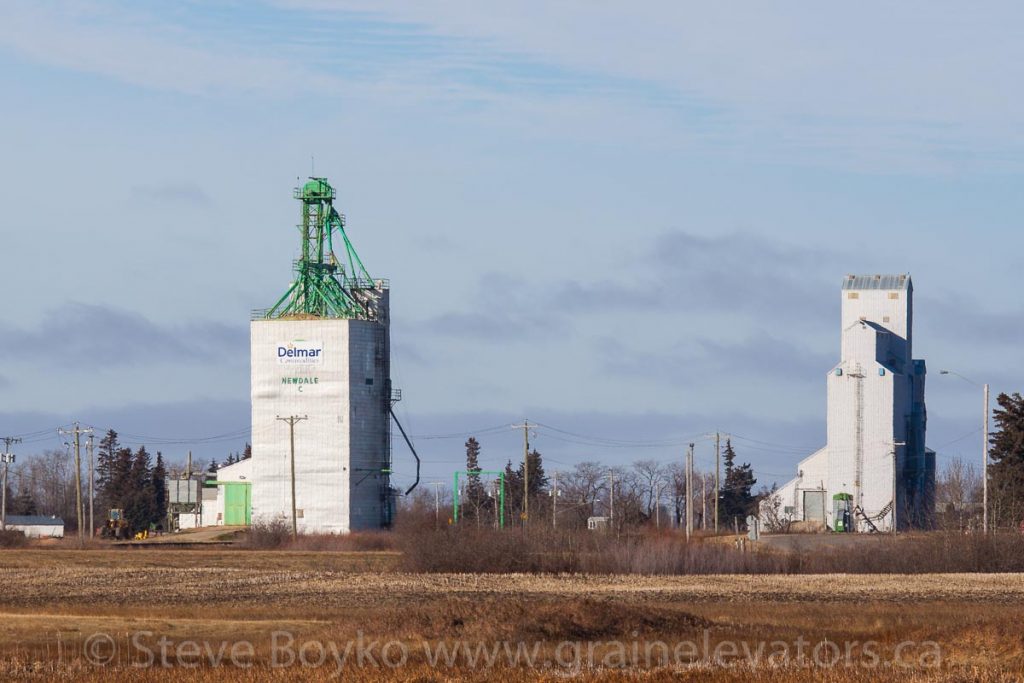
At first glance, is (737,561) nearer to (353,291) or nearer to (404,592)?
(404,592)

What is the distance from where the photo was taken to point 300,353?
347 feet

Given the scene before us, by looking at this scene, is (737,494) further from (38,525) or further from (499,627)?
(499,627)

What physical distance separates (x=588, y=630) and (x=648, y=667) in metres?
7.77

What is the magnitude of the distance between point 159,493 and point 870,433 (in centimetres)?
7788

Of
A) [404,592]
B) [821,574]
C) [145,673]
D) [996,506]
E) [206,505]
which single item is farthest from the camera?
[206,505]

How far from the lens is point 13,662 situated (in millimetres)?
28766

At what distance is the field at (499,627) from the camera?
91.7 feet

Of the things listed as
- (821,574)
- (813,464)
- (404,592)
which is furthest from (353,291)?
(404,592)

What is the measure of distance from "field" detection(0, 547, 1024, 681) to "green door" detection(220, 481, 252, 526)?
55.0 m

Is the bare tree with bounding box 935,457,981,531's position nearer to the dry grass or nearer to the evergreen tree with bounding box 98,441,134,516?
the dry grass

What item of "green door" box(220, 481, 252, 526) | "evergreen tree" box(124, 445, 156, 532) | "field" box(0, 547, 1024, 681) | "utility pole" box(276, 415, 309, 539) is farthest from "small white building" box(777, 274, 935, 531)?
"evergreen tree" box(124, 445, 156, 532)

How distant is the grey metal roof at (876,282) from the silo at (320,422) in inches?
1360

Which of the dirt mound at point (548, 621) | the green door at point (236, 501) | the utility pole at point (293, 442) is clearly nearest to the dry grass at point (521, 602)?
the dirt mound at point (548, 621)

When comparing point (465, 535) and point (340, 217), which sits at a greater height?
point (340, 217)
